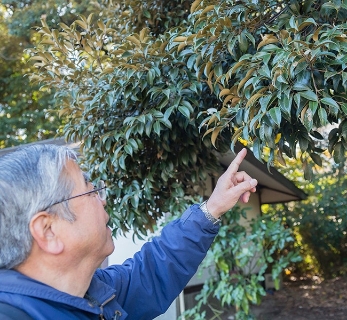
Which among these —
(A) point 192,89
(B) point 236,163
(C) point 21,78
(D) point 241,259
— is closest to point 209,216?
(B) point 236,163

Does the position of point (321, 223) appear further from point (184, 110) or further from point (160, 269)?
point (160, 269)

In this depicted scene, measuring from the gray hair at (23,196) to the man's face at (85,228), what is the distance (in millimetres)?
36

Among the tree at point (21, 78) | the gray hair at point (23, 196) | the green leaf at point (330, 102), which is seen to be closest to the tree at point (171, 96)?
the green leaf at point (330, 102)

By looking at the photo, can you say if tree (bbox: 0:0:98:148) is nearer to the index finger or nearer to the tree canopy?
the tree canopy

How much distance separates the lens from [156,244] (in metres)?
Result: 1.87

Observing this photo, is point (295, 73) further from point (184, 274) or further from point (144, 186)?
point (144, 186)

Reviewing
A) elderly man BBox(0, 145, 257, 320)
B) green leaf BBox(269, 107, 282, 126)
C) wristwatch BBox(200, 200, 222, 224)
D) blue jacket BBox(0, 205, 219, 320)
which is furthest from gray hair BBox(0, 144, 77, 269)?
green leaf BBox(269, 107, 282, 126)

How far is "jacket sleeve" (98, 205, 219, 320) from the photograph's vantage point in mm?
1753

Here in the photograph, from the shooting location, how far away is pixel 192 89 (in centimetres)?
264

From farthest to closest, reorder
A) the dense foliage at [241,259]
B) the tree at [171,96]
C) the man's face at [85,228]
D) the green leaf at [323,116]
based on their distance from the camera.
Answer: the dense foliage at [241,259] < the tree at [171,96] < the green leaf at [323,116] < the man's face at [85,228]

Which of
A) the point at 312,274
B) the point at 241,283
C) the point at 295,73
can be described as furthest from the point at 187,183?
the point at 312,274

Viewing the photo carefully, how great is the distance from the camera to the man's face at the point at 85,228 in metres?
1.40

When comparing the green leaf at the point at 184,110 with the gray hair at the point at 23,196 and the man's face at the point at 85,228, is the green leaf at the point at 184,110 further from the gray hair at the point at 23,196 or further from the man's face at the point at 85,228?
the gray hair at the point at 23,196

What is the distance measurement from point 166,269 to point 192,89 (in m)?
1.23
